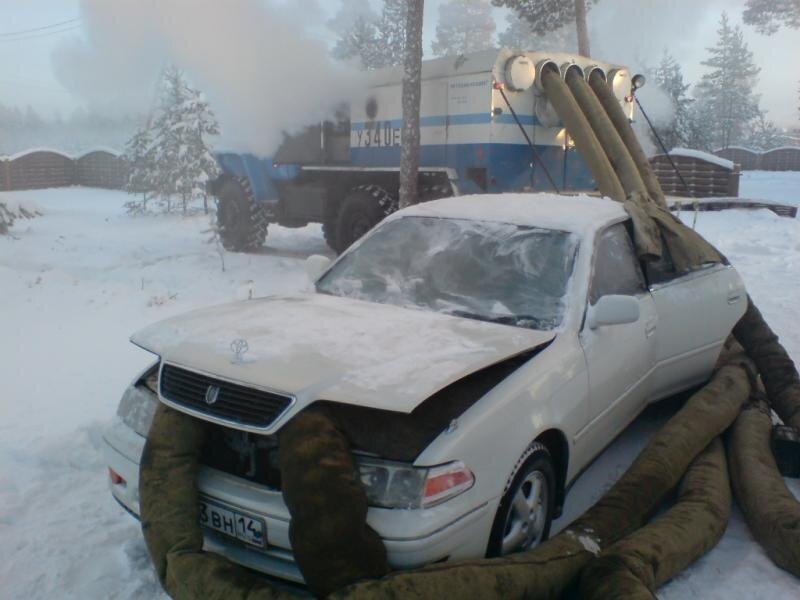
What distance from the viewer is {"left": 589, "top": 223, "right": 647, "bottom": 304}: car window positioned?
13.7 feet

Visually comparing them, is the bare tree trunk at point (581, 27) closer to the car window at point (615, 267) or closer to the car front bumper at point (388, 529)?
the car window at point (615, 267)

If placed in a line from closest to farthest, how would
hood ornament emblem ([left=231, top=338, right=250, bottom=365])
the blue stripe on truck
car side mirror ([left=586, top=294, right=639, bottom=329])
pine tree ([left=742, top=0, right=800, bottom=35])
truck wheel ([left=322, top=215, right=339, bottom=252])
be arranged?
hood ornament emblem ([left=231, top=338, right=250, bottom=365]) < car side mirror ([left=586, top=294, right=639, bottom=329]) < the blue stripe on truck < truck wheel ([left=322, top=215, right=339, bottom=252]) < pine tree ([left=742, top=0, right=800, bottom=35])

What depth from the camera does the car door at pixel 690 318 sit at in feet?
15.5

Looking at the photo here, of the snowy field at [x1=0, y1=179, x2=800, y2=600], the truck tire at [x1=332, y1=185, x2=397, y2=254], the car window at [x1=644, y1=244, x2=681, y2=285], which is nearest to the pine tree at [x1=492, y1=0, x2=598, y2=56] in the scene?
the snowy field at [x1=0, y1=179, x2=800, y2=600]

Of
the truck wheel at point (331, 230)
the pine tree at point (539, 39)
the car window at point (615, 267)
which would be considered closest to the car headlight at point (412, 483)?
the car window at point (615, 267)

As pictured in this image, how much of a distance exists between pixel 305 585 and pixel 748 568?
6.65ft

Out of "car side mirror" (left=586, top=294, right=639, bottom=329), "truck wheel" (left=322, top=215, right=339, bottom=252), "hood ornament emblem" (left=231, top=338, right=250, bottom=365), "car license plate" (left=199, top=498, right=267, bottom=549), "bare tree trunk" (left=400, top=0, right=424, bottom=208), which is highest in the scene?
"bare tree trunk" (left=400, top=0, right=424, bottom=208)

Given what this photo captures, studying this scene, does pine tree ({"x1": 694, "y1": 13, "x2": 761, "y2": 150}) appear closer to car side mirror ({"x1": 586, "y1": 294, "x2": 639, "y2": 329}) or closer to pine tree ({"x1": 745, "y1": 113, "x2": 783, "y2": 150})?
pine tree ({"x1": 745, "y1": 113, "x2": 783, "y2": 150})

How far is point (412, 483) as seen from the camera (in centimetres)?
273

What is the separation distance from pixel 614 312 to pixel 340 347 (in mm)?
1443

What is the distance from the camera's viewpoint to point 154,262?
12016 mm

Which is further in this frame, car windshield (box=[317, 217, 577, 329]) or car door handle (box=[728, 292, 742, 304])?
car door handle (box=[728, 292, 742, 304])

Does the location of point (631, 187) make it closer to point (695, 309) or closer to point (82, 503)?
point (695, 309)

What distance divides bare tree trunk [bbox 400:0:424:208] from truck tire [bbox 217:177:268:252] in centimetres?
352
